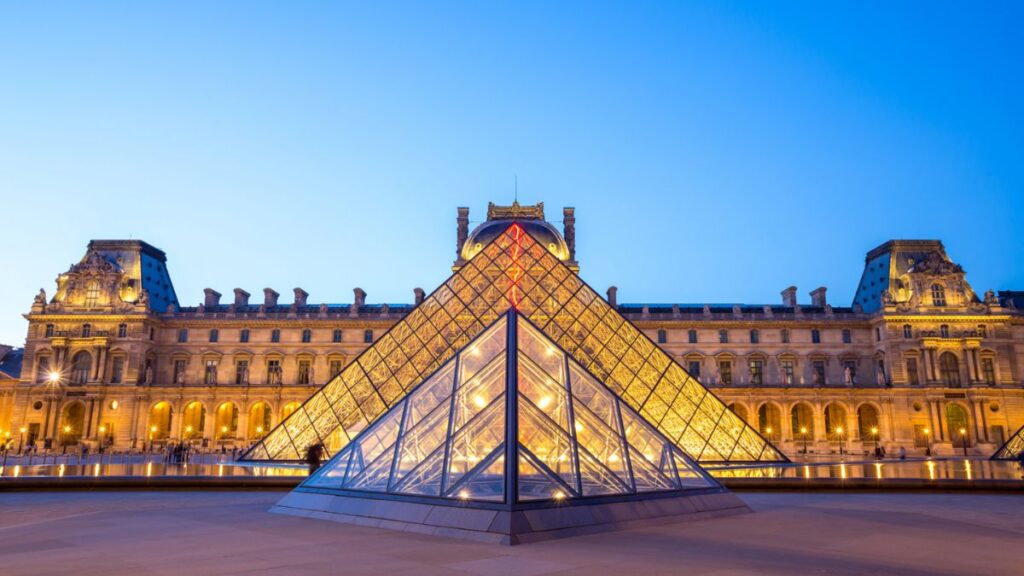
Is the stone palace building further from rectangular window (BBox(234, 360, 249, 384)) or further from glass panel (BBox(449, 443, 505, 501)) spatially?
glass panel (BBox(449, 443, 505, 501))

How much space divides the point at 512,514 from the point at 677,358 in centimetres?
3634

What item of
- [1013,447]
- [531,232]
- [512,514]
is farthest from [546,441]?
[531,232]

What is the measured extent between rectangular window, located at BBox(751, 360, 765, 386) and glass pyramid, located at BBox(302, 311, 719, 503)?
35.0 meters

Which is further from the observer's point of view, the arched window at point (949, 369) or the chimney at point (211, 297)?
the chimney at point (211, 297)

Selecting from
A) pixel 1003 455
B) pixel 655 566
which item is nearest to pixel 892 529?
pixel 655 566

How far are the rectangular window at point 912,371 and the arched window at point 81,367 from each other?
1957 inches

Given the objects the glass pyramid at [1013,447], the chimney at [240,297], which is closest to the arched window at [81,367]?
the chimney at [240,297]

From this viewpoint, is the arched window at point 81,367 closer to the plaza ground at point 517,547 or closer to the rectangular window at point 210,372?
the rectangular window at point 210,372

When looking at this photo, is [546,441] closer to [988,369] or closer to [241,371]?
[241,371]

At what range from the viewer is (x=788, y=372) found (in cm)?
4250

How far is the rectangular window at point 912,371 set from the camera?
40.1m

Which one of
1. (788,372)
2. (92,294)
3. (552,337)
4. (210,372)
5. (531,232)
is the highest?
(531,232)

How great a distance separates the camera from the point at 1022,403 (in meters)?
39.2

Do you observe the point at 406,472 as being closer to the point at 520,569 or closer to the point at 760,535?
the point at 520,569
